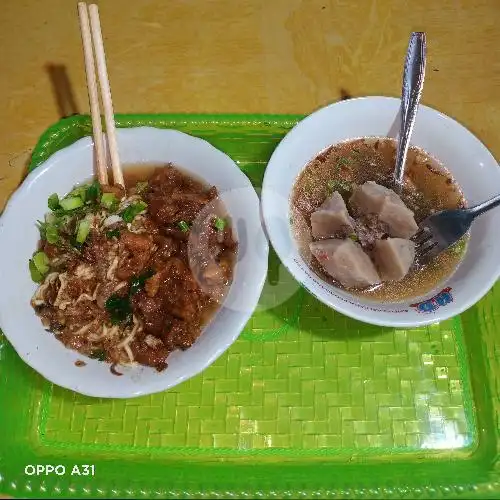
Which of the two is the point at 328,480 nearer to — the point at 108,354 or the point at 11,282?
the point at 108,354

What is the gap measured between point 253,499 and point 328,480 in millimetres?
292

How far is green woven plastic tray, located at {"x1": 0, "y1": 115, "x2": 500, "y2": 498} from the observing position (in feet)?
6.34

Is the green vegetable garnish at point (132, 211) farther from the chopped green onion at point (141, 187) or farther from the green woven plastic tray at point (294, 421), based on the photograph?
the green woven plastic tray at point (294, 421)

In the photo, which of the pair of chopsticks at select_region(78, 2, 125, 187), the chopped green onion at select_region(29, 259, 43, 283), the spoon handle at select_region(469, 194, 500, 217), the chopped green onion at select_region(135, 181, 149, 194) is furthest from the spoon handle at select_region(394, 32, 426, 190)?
the chopped green onion at select_region(29, 259, 43, 283)

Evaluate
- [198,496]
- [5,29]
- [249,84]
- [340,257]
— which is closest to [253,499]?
[198,496]

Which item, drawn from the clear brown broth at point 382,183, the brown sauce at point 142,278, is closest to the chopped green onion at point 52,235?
the brown sauce at point 142,278

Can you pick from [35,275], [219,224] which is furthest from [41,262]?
[219,224]

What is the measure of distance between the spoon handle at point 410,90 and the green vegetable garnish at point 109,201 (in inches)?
49.2

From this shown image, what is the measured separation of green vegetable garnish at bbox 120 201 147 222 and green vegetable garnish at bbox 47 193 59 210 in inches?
12.4

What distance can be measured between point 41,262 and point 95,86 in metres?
0.76

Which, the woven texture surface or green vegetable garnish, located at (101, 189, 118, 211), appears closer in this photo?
the woven texture surface

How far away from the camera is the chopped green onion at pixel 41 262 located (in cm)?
211

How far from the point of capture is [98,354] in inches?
77.6

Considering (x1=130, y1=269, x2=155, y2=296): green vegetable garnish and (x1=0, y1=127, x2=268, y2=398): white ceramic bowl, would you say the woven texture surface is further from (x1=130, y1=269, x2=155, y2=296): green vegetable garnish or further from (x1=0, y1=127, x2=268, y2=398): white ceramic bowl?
(x1=130, y1=269, x2=155, y2=296): green vegetable garnish
